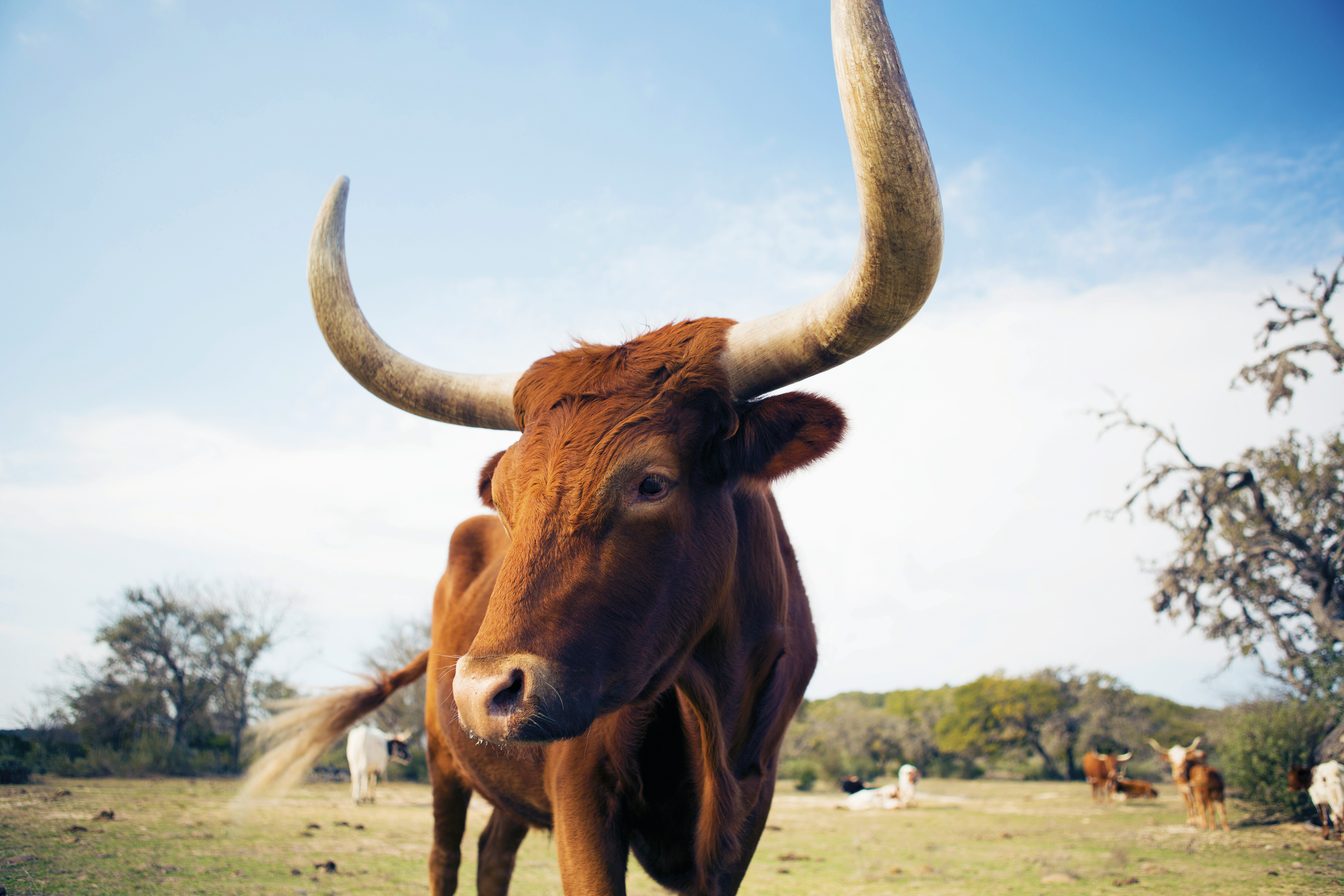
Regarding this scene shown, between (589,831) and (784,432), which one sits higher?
(784,432)

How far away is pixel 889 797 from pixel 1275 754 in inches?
309

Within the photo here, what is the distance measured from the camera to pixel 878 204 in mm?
1869

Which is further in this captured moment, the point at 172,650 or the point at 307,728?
the point at 172,650

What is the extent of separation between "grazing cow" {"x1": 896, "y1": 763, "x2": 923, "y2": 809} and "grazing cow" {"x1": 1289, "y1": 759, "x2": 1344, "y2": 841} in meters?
8.85

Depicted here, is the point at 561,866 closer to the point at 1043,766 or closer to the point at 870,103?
the point at 870,103

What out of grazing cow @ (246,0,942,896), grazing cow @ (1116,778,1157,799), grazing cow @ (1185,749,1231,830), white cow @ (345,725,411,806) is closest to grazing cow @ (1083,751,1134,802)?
grazing cow @ (1116,778,1157,799)

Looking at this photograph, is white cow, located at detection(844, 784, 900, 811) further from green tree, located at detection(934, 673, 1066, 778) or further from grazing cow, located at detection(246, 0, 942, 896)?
green tree, located at detection(934, 673, 1066, 778)

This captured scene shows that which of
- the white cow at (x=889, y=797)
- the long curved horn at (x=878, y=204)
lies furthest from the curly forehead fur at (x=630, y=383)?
the white cow at (x=889, y=797)

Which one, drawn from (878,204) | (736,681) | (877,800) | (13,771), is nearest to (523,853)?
(13,771)

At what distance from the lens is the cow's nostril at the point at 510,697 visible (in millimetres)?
1600

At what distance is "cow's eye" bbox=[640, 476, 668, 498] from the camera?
6.56 ft

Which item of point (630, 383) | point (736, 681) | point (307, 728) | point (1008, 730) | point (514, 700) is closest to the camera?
point (514, 700)

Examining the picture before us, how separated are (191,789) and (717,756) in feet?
44.8

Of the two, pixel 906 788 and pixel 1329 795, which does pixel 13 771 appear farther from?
pixel 906 788
